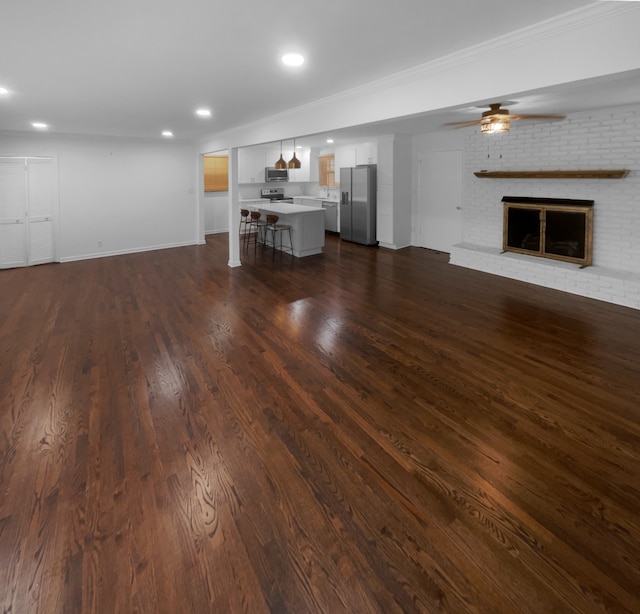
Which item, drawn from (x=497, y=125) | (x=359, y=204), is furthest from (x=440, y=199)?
(x=497, y=125)

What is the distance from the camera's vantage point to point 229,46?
272 centimetres

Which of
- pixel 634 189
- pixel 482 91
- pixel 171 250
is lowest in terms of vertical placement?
pixel 171 250

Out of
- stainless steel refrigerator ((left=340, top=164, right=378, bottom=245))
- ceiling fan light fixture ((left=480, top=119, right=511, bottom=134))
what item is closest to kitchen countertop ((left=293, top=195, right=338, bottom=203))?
stainless steel refrigerator ((left=340, top=164, right=378, bottom=245))

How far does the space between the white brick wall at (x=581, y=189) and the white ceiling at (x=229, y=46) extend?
0.78 meters

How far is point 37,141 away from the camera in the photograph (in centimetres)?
713

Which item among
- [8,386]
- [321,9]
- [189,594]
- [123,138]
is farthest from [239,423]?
[123,138]

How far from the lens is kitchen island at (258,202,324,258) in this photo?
7.76m

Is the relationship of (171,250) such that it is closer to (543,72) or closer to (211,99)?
(211,99)

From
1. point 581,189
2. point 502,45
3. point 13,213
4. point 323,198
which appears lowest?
point 13,213

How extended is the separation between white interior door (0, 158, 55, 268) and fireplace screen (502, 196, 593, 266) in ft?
26.4

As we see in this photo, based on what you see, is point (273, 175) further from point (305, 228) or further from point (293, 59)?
point (293, 59)

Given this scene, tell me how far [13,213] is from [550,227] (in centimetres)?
889

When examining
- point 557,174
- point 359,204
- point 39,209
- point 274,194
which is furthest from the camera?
point 274,194

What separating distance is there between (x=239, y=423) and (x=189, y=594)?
1.17 m
